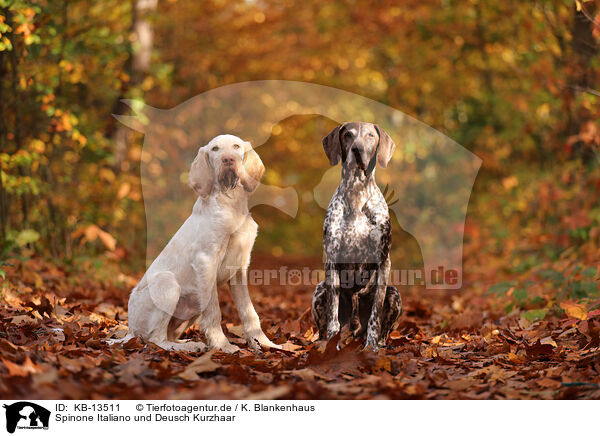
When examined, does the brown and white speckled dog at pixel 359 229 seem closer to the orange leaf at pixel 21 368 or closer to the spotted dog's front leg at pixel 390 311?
the spotted dog's front leg at pixel 390 311

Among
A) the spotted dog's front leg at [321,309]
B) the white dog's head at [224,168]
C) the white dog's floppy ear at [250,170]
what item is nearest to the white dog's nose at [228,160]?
the white dog's head at [224,168]

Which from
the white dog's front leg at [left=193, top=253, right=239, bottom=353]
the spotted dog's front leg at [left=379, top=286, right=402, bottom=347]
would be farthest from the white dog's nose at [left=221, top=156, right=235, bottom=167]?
the spotted dog's front leg at [left=379, top=286, right=402, bottom=347]

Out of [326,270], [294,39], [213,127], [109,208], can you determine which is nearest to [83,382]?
[326,270]

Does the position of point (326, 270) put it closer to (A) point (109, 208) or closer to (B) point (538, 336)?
(B) point (538, 336)

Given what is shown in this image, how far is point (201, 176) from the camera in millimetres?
4535

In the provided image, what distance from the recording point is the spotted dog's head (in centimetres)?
470

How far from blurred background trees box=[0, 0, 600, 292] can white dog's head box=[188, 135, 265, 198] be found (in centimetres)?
270

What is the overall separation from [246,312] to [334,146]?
1.42m

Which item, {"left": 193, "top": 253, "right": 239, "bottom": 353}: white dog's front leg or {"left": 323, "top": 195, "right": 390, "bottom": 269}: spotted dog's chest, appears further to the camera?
{"left": 323, "top": 195, "right": 390, "bottom": 269}: spotted dog's chest

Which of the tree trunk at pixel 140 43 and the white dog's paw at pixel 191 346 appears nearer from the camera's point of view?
the white dog's paw at pixel 191 346

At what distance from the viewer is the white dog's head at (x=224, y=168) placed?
14.7 feet

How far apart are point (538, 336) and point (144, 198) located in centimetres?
692
